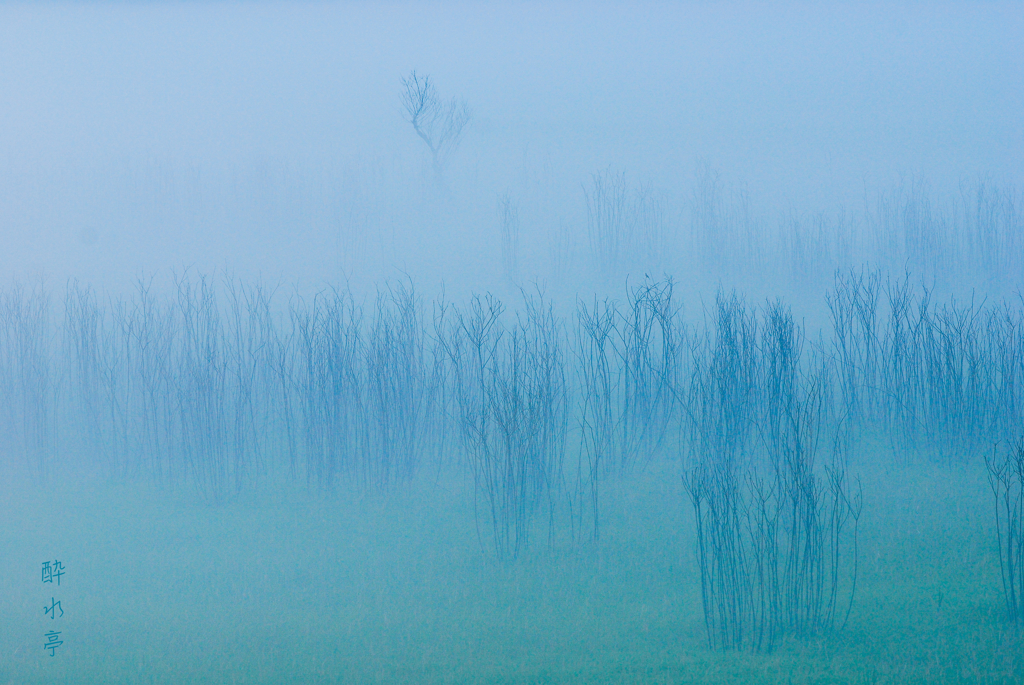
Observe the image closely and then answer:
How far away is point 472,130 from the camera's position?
233 centimetres

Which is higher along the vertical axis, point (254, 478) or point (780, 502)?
point (254, 478)

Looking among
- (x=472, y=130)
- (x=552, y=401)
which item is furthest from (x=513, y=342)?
(x=472, y=130)

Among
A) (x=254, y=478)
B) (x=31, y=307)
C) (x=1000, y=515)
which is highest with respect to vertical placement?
(x=31, y=307)

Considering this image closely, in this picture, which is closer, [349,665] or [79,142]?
[349,665]

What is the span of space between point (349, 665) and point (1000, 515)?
6.34 feet

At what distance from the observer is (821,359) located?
7.20 feet

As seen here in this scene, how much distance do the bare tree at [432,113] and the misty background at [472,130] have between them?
3cm

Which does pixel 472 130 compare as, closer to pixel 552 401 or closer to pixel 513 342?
pixel 513 342

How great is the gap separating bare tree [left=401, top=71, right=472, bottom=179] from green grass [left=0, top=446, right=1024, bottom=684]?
1.05 metres

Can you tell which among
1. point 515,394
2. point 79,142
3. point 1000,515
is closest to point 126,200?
point 79,142

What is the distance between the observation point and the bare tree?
2.33 meters

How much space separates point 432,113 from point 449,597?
1451mm

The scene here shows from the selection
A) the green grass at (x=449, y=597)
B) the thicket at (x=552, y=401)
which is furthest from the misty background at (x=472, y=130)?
the green grass at (x=449, y=597)

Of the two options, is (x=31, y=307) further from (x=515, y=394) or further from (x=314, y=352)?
(x=515, y=394)
